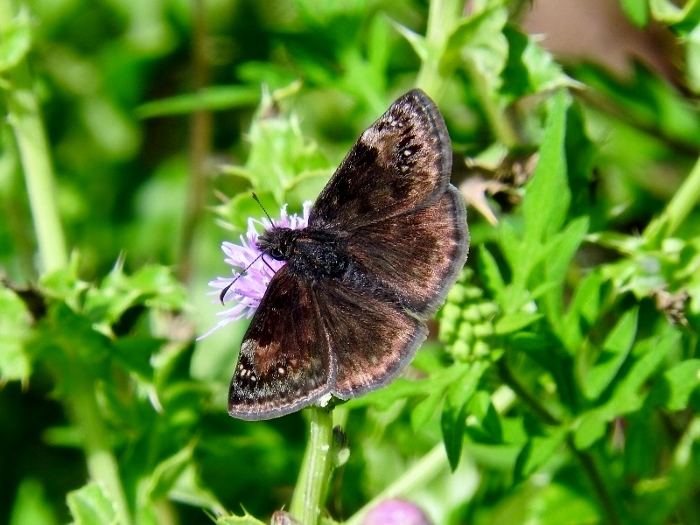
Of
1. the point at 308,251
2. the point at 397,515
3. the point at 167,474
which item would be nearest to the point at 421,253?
the point at 308,251

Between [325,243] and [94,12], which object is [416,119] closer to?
[325,243]

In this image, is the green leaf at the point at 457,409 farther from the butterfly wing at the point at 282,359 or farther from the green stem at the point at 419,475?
the green stem at the point at 419,475

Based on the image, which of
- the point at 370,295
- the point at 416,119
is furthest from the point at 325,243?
the point at 416,119

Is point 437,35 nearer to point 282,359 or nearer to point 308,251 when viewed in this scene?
point 308,251

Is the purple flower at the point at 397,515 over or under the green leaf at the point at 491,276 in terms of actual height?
under

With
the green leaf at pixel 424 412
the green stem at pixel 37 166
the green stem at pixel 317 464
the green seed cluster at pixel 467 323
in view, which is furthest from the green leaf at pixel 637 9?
the green stem at pixel 37 166

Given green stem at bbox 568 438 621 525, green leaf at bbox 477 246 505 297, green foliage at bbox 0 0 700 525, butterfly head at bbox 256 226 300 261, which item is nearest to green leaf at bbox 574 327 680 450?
green foliage at bbox 0 0 700 525

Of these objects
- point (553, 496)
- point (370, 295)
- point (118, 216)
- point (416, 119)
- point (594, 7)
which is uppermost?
point (416, 119)
